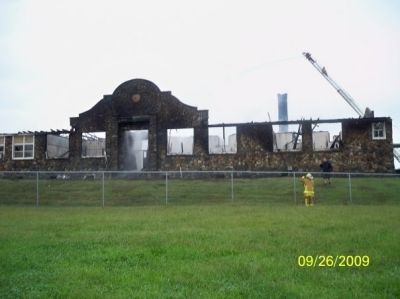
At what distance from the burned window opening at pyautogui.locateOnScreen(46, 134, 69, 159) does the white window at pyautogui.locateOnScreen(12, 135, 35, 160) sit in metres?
1.30

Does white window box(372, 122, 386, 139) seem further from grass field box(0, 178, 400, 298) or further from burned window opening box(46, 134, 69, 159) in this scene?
burned window opening box(46, 134, 69, 159)

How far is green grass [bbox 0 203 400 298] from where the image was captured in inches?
215

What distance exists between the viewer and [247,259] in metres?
7.07

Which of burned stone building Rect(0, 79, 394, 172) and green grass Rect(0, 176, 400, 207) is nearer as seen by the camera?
green grass Rect(0, 176, 400, 207)

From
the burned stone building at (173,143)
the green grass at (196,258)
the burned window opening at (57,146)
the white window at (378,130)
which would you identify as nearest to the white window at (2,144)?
the burned stone building at (173,143)

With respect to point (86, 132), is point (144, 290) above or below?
below

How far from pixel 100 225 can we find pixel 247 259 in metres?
5.74

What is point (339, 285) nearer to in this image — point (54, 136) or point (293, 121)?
point (293, 121)

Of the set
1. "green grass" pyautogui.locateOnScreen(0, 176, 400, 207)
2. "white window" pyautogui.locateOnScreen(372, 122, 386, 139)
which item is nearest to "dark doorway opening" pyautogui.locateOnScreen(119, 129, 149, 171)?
"green grass" pyautogui.locateOnScreen(0, 176, 400, 207)

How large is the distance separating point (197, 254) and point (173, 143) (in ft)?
89.3

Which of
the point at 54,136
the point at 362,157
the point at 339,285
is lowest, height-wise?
the point at 339,285

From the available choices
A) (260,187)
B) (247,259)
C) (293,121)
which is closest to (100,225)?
(247,259)

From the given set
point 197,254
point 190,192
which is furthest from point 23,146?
point 197,254

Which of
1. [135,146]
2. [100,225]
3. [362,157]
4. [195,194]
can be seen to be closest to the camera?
[100,225]
